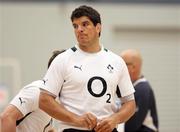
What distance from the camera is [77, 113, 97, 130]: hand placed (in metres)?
3.68

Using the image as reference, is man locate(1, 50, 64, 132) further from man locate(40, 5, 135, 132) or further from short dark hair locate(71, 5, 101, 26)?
short dark hair locate(71, 5, 101, 26)

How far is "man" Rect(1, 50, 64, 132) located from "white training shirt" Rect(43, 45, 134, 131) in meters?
0.31

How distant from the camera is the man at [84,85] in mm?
3719

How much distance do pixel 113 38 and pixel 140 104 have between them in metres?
Answer: 5.15

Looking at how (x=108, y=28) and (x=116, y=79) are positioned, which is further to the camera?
(x=108, y=28)

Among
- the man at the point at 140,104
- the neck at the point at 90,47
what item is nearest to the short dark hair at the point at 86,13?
the neck at the point at 90,47

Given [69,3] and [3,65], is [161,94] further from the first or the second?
[3,65]

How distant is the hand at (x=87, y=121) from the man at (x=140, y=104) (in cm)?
186

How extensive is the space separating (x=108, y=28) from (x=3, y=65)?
2.27 m

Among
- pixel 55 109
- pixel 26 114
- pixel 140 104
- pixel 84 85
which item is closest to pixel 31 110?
pixel 26 114

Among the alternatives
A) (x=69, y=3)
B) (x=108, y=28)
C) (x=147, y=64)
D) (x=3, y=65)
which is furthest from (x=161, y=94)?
(x=3, y=65)

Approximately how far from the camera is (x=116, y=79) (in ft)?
12.7

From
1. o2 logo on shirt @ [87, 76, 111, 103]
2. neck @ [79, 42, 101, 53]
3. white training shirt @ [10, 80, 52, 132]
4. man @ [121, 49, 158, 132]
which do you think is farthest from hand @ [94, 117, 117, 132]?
man @ [121, 49, 158, 132]

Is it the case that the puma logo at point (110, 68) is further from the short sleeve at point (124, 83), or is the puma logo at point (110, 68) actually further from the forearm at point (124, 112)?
the forearm at point (124, 112)
